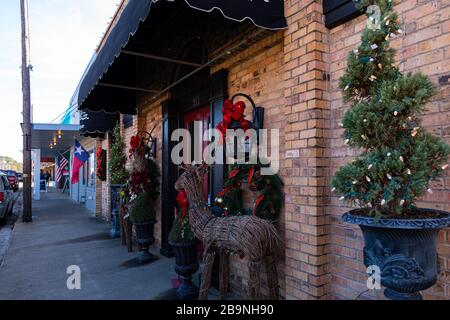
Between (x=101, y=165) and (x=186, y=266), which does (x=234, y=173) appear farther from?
(x=101, y=165)

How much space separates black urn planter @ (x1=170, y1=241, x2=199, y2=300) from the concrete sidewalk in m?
0.29

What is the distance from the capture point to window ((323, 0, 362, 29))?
8.48 ft

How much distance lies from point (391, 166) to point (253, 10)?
1.80 meters

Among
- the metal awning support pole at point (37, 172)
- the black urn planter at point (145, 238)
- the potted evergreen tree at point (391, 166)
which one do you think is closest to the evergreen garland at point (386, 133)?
the potted evergreen tree at point (391, 166)

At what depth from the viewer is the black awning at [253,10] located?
2.62m

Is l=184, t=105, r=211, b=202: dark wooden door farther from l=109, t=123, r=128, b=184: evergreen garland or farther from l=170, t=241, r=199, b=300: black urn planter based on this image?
l=109, t=123, r=128, b=184: evergreen garland

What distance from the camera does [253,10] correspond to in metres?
2.82

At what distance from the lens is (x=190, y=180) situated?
11.2ft

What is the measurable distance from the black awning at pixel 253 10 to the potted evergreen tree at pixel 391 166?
3.50 feet

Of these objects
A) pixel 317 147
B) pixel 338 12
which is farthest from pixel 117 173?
pixel 338 12

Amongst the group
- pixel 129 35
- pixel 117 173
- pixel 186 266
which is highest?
pixel 129 35

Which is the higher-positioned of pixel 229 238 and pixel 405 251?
pixel 405 251

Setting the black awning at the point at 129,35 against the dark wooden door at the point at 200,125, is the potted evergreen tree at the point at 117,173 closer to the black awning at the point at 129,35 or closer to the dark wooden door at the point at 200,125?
the black awning at the point at 129,35
